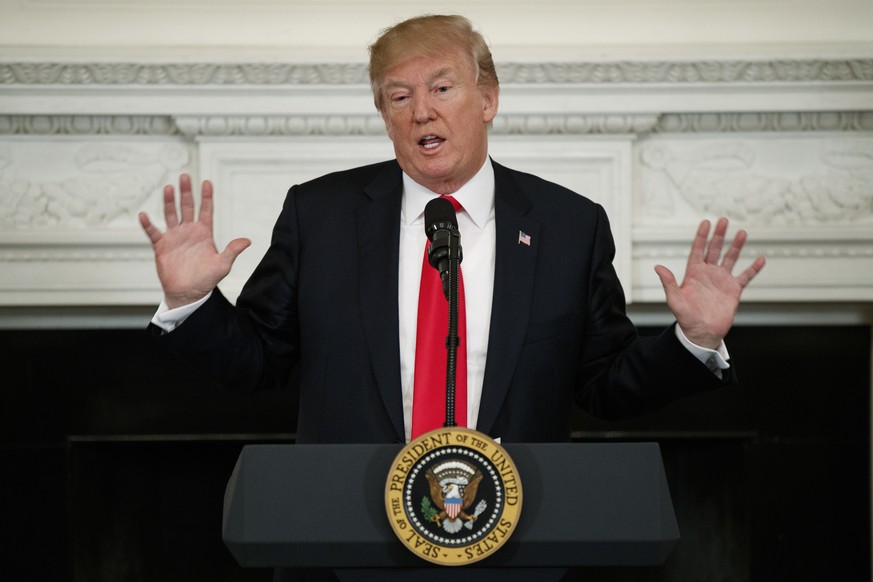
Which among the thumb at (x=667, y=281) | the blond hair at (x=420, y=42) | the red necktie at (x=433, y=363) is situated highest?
the blond hair at (x=420, y=42)

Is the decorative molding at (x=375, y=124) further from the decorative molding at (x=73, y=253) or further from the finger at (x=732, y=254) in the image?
the finger at (x=732, y=254)

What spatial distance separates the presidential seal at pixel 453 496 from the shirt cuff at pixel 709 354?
0.45 meters

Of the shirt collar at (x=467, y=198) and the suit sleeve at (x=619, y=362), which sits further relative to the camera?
the shirt collar at (x=467, y=198)

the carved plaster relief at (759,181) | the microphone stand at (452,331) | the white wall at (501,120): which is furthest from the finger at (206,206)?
the carved plaster relief at (759,181)

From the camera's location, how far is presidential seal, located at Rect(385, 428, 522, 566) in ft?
3.70

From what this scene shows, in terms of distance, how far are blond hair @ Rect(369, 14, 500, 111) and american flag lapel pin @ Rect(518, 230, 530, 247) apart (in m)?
0.25

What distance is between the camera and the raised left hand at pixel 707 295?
4.85 feet

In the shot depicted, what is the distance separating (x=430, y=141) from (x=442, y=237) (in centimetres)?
46

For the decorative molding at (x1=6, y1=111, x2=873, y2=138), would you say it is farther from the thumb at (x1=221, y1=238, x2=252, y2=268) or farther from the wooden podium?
the wooden podium

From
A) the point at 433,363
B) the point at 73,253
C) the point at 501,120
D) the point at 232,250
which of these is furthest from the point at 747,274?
the point at 73,253

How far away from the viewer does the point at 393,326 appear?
1.61 meters

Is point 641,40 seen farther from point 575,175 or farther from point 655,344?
point 655,344

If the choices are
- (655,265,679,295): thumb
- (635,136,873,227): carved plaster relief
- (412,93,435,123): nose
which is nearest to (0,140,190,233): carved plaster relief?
(635,136,873,227): carved plaster relief

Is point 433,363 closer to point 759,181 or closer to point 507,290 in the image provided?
point 507,290
